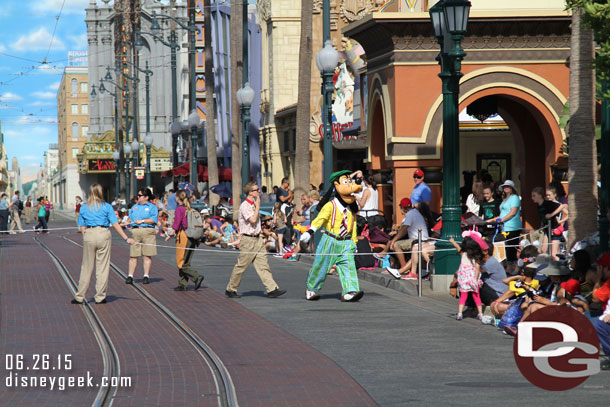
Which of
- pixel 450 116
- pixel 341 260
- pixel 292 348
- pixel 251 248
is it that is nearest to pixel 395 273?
pixel 341 260

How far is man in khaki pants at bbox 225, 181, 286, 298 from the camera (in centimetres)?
1656

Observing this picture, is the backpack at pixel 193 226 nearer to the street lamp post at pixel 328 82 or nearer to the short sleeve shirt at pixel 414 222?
the short sleeve shirt at pixel 414 222

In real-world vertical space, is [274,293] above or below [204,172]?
below

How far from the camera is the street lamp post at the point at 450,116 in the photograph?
1645 centimetres

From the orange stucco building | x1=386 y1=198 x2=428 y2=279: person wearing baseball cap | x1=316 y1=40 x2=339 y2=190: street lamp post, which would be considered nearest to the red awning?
x1=316 y1=40 x2=339 y2=190: street lamp post

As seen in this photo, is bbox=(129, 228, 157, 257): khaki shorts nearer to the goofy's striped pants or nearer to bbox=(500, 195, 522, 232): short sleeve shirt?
the goofy's striped pants

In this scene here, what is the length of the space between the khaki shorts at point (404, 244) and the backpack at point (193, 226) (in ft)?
11.6

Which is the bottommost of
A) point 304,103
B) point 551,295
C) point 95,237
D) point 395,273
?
point 395,273

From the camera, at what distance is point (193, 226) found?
723 inches

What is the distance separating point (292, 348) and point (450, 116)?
6670 mm

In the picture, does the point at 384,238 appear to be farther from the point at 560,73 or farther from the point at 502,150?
the point at 502,150

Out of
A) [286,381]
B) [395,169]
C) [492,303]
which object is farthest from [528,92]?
[286,381]

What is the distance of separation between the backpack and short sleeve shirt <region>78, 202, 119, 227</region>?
8.60 ft

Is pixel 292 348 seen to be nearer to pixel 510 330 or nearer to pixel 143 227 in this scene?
pixel 510 330
